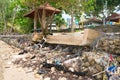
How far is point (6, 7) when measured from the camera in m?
27.1

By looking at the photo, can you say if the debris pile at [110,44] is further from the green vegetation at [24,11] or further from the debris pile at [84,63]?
the green vegetation at [24,11]

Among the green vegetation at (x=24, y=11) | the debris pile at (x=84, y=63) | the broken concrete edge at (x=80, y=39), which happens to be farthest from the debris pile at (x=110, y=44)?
the green vegetation at (x=24, y=11)

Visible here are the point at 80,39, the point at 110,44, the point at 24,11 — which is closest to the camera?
the point at 110,44

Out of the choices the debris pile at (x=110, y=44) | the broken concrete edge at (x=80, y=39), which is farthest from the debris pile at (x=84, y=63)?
the broken concrete edge at (x=80, y=39)

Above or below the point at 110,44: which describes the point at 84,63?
below

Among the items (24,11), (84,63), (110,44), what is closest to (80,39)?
(84,63)

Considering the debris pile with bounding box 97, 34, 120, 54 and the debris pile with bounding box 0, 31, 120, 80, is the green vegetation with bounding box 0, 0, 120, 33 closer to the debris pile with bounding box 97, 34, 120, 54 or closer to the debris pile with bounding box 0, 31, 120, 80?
the debris pile with bounding box 0, 31, 120, 80

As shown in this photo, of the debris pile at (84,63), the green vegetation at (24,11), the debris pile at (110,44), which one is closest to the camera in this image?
the debris pile at (84,63)

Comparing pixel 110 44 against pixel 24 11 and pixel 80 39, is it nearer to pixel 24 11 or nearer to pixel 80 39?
pixel 80 39

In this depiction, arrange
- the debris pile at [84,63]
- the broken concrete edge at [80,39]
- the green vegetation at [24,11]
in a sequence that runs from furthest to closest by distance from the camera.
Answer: the green vegetation at [24,11] < the broken concrete edge at [80,39] < the debris pile at [84,63]

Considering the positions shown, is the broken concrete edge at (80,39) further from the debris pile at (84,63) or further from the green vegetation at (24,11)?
the green vegetation at (24,11)

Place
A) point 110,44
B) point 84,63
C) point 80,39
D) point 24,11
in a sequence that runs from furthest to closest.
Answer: point 24,11 → point 80,39 → point 84,63 → point 110,44

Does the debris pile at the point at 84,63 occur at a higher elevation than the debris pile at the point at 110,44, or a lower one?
lower

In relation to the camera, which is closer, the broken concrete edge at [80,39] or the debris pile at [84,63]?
the debris pile at [84,63]
